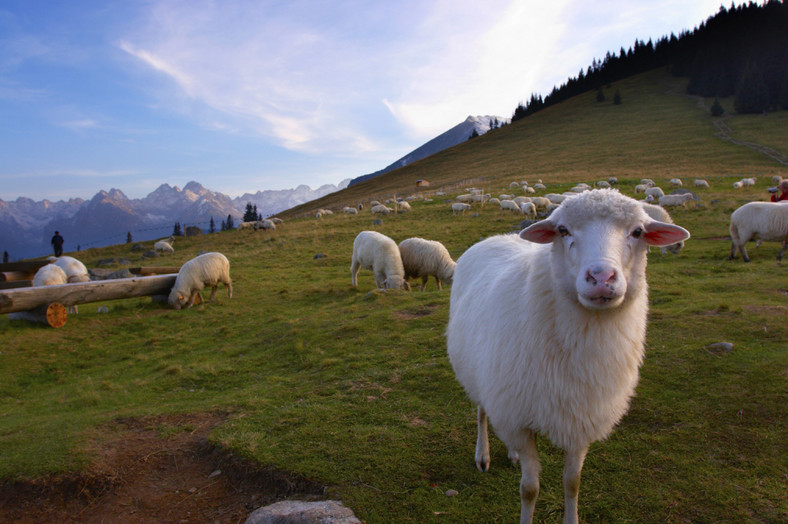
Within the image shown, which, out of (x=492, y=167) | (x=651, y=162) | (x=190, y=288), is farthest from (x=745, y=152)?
(x=190, y=288)

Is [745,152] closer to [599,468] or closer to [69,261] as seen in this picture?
[599,468]

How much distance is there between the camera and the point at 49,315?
428 inches

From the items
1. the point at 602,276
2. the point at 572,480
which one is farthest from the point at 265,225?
the point at 602,276

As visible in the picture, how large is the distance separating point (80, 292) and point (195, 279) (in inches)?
119

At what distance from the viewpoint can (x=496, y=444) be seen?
4398mm

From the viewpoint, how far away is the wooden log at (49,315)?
10891 mm

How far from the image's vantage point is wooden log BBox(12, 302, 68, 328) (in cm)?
1089

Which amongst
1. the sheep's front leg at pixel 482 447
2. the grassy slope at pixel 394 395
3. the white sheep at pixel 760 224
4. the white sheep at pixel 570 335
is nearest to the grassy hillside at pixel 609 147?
the white sheep at pixel 760 224

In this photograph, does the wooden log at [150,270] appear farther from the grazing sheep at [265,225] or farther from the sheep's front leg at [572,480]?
the grazing sheep at [265,225]

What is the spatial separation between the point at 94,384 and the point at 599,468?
8.40 metres

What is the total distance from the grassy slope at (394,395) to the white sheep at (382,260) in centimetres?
99

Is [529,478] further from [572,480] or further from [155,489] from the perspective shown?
[155,489]

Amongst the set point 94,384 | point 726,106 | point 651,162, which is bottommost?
point 94,384

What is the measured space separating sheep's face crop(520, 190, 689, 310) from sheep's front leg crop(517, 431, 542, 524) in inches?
47.9
